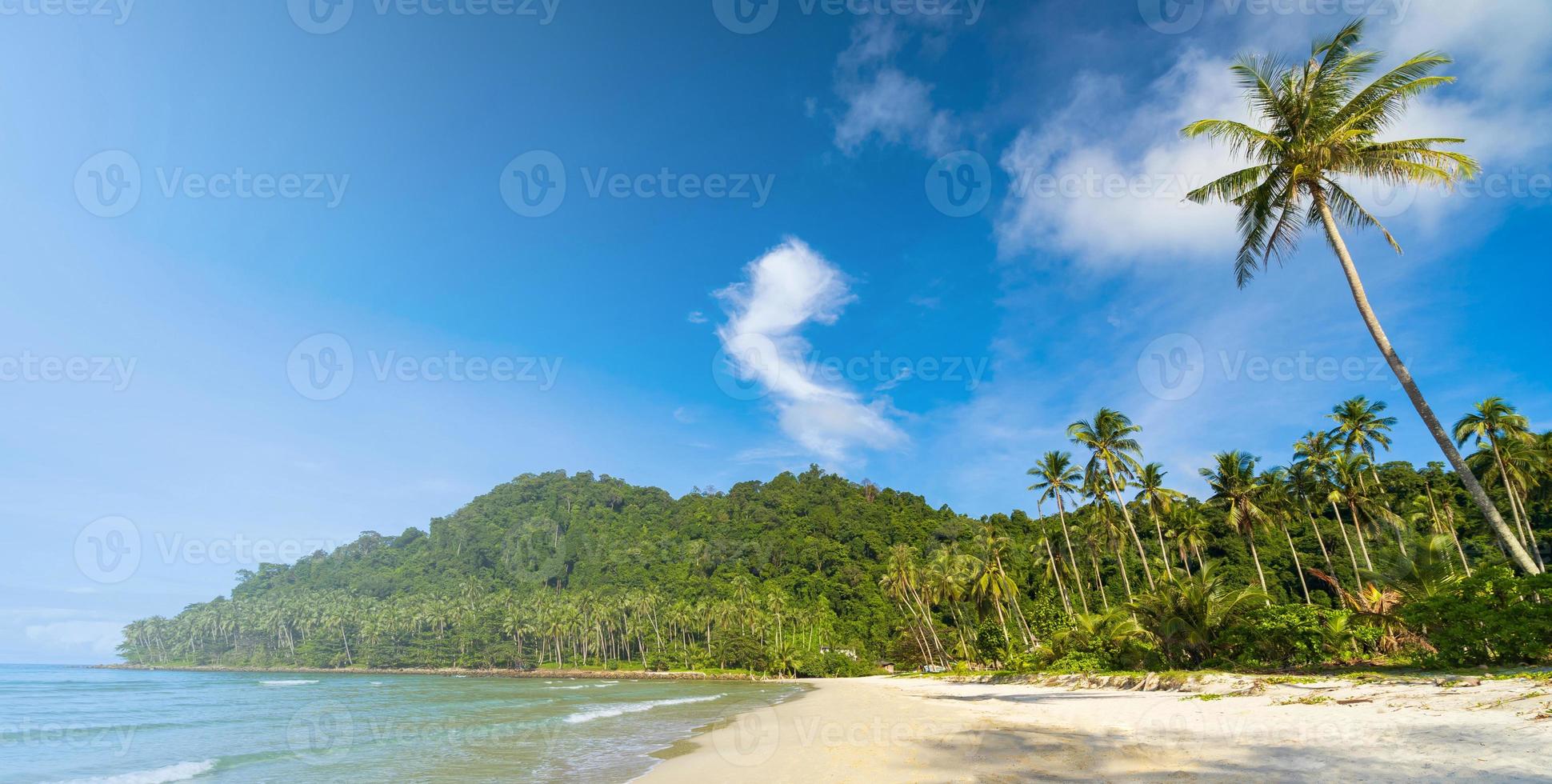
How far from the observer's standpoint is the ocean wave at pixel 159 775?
51.2 feet

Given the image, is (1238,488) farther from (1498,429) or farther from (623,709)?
(623,709)

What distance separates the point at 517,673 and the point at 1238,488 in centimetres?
10992

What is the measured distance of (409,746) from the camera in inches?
782

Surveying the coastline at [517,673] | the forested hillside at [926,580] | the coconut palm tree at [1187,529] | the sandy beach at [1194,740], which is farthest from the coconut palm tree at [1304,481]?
the coastline at [517,673]

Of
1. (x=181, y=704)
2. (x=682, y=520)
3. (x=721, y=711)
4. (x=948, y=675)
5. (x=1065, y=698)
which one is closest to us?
(x=1065, y=698)

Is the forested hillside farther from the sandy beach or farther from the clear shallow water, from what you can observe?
the clear shallow water

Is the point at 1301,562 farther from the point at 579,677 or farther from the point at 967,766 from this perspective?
the point at 579,677

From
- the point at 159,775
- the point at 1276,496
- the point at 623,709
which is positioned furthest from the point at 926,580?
the point at 159,775

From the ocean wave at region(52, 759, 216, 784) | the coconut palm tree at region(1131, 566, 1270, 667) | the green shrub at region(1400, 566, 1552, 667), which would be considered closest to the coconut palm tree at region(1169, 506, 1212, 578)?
the coconut palm tree at region(1131, 566, 1270, 667)

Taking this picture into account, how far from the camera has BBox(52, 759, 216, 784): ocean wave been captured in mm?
15594

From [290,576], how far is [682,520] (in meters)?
107

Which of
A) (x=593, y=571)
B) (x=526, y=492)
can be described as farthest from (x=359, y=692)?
(x=526, y=492)

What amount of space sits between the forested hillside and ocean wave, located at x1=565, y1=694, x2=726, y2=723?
21.4 m

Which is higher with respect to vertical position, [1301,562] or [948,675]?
[1301,562]
